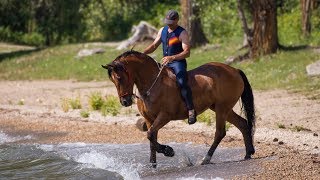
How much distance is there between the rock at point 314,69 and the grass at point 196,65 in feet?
0.59

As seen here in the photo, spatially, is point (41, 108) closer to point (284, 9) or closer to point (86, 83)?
point (86, 83)

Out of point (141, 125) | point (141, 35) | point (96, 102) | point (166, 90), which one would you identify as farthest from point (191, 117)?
point (141, 35)

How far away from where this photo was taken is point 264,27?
2342 cm

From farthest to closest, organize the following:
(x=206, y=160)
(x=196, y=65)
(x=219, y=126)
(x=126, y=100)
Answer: (x=196, y=65)
(x=219, y=126)
(x=206, y=160)
(x=126, y=100)

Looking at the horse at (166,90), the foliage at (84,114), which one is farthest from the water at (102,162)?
the foliage at (84,114)

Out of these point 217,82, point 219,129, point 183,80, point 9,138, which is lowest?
point 9,138

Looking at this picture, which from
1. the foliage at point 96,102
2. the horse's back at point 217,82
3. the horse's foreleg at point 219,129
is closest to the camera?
the horse's back at point 217,82

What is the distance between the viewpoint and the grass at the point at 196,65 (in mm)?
20219

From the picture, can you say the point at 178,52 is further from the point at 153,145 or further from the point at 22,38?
the point at 22,38

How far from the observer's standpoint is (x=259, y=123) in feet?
48.4

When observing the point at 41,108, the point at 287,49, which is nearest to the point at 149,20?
the point at 287,49

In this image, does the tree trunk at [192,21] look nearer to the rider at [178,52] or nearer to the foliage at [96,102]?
the foliage at [96,102]

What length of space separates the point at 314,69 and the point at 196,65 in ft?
22.1

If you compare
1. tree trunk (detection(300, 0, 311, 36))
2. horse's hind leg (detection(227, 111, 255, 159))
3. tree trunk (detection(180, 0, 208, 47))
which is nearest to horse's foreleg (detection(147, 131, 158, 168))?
horse's hind leg (detection(227, 111, 255, 159))
